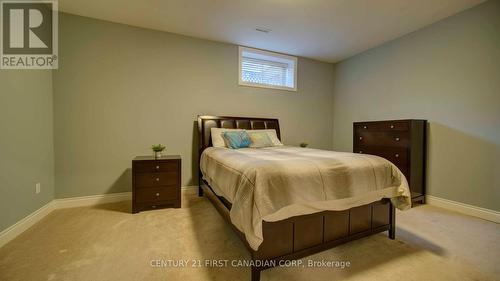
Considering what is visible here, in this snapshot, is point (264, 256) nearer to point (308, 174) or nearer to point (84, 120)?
point (308, 174)

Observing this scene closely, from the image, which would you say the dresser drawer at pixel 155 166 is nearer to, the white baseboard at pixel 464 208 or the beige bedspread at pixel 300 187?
the beige bedspread at pixel 300 187

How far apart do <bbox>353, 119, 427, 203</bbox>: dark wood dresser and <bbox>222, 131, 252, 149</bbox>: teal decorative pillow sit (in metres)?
2.05

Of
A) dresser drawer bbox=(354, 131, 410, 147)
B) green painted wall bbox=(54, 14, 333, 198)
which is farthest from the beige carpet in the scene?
dresser drawer bbox=(354, 131, 410, 147)

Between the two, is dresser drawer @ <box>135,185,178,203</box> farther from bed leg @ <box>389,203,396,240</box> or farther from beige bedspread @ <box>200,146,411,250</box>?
bed leg @ <box>389,203,396,240</box>

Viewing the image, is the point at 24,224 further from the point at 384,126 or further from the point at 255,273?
the point at 384,126

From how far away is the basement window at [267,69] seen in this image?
3.84m

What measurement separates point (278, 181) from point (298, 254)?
23.7 inches

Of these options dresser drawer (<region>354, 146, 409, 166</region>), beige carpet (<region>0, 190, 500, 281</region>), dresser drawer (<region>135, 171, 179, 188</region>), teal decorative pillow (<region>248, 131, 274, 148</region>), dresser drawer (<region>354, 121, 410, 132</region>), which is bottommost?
beige carpet (<region>0, 190, 500, 281</region>)

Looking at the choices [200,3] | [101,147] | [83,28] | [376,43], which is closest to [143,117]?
[101,147]

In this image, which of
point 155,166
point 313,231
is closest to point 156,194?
point 155,166

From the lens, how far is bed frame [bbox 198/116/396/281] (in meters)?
1.42

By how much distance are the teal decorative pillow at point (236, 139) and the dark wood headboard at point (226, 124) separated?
0.36 m

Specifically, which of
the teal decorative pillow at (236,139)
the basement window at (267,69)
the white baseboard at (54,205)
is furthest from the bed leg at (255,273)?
the basement window at (267,69)

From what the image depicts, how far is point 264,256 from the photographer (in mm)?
1406
